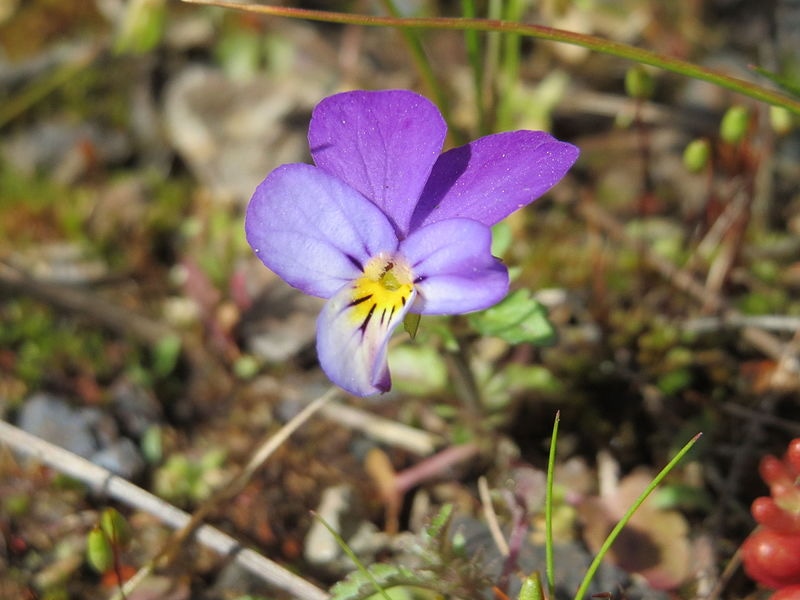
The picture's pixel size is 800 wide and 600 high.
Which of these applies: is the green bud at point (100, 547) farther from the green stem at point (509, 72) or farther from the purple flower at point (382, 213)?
the green stem at point (509, 72)

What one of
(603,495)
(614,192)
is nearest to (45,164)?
(614,192)

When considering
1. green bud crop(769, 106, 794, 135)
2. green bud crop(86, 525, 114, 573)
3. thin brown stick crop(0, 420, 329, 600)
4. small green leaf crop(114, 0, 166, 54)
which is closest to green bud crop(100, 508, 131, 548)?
green bud crop(86, 525, 114, 573)

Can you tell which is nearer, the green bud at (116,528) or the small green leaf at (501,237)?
the green bud at (116,528)

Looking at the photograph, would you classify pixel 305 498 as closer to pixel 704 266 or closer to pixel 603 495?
pixel 603 495

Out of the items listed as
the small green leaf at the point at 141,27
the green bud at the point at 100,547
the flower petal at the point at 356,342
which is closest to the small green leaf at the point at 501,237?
the flower petal at the point at 356,342

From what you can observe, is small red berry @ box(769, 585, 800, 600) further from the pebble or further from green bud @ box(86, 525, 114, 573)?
the pebble

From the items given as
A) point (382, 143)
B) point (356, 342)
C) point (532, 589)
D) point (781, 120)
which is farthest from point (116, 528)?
point (781, 120)

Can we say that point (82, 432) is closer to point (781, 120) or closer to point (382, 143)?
point (382, 143)
